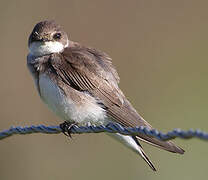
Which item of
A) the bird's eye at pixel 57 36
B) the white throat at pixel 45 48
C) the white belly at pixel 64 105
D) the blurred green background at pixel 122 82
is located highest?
the bird's eye at pixel 57 36

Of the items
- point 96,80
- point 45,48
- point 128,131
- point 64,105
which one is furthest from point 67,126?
point 128,131

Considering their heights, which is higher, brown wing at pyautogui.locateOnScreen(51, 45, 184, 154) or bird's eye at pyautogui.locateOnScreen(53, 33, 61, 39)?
bird's eye at pyautogui.locateOnScreen(53, 33, 61, 39)

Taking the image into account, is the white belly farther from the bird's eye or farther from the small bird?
the bird's eye

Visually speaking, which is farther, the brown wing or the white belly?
the brown wing

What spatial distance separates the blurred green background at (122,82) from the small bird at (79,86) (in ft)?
4.48

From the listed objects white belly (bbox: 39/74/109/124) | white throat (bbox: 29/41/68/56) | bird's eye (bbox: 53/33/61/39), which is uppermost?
bird's eye (bbox: 53/33/61/39)

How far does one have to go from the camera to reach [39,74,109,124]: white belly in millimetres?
4895

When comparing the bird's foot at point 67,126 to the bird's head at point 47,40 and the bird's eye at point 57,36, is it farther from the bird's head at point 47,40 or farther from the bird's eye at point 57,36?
the bird's eye at point 57,36

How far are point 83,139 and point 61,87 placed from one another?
2382 mm

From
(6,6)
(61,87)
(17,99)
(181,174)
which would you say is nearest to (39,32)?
(61,87)

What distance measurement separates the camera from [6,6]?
834 cm

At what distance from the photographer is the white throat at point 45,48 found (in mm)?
5246

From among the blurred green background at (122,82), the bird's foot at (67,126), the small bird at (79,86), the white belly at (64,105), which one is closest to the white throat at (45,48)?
the small bird at (79,86)

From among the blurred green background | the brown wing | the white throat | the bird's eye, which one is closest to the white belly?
the brown wing
